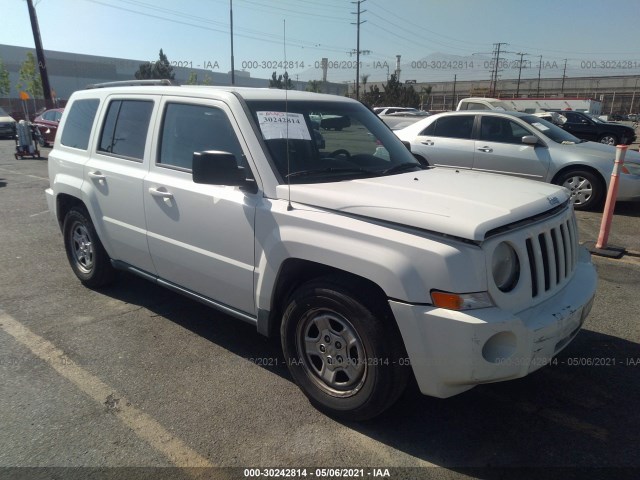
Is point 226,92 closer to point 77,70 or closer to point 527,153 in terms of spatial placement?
point 527,153

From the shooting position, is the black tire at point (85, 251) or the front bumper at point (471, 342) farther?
the black tire at point (85, 251)

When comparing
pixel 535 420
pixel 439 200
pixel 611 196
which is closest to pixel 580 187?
pixel 611 196

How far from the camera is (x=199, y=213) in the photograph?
3383mm

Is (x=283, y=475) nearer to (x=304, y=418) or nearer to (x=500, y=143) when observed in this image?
(x=304, y=418)

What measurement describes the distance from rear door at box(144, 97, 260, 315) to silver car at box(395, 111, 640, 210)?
19.3 feet

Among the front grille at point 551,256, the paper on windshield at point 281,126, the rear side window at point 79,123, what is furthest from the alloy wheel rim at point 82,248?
the front grille at point 551,256

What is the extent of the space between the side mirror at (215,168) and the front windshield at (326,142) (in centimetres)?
29

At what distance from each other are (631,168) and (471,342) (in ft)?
25.5

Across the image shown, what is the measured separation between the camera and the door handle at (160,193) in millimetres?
3564

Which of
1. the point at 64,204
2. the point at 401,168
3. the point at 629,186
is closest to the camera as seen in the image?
the point at 401,168

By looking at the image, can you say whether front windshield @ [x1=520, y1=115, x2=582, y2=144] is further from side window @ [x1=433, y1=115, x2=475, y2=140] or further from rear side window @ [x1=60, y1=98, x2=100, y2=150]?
rear side window @ [x1=60, y1=98, x2=100, y2=150]

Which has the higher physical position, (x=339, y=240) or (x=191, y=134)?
(x=191, y=134)

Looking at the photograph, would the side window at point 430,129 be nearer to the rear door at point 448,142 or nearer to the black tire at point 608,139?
the rear door at point 448,142

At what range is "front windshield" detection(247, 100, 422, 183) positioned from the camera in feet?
10.6
